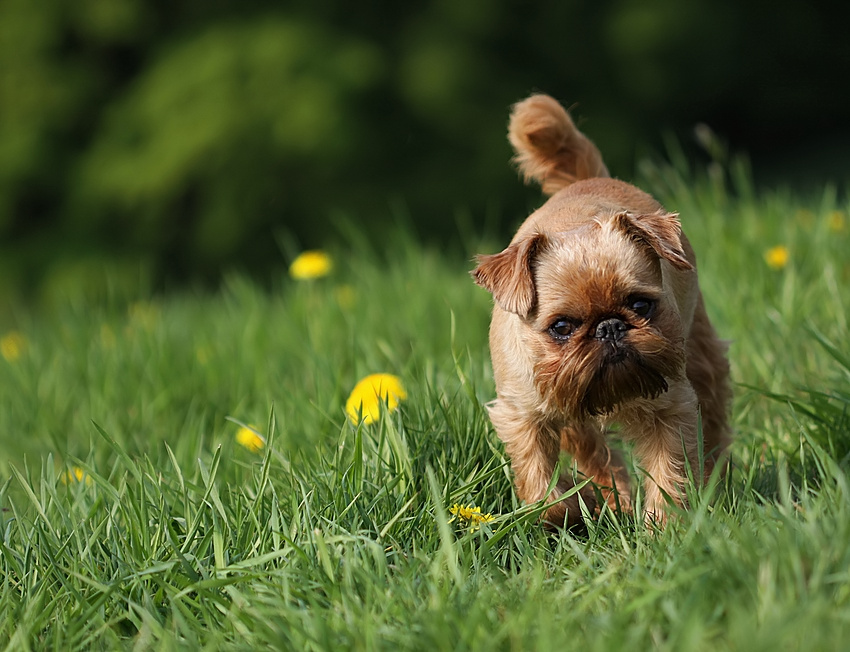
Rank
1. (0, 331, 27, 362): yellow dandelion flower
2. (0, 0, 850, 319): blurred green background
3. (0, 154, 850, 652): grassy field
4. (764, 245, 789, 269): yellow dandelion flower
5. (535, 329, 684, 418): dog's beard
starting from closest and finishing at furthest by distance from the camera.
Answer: (0, 154, 850, 652): grassy field → (535, 329, 684, 418): dog's beard → (764, 245, 789, 269): yellow dandelion flower → (0, 331, 27, 362): yellow dandelion flower → (0, 0, 850, 319): blurred green background

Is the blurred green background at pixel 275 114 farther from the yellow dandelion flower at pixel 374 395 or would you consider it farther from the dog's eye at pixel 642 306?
the dog's eye at pixel 642 306

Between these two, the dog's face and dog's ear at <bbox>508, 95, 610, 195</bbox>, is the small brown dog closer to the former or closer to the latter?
the dog's face

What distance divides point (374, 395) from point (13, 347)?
110 inches

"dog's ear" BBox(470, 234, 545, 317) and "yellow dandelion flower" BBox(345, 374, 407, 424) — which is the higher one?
"dog's ear" BBox(470, 234, 545, 317)

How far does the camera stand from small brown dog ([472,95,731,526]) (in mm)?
2451

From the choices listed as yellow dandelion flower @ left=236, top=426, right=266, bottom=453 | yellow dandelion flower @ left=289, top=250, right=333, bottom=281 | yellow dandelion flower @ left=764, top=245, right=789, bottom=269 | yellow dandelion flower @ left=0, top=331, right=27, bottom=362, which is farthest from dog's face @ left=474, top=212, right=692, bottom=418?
yellow dandelion flower @ left=0, top=331, right=27, bottom=362

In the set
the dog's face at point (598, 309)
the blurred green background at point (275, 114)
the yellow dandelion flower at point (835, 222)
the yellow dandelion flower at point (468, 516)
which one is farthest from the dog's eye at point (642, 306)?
the blurred green background at point (275, 114)

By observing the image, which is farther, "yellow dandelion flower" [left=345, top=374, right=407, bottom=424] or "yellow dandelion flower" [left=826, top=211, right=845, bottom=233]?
"yellow dandelion flower" [left=826, top=211, right=845, bottom=233]

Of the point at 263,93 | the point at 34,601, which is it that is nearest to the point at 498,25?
the point at 263,93

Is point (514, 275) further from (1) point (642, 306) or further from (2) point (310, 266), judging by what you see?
(2) point (310, 266)

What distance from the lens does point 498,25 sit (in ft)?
31.6

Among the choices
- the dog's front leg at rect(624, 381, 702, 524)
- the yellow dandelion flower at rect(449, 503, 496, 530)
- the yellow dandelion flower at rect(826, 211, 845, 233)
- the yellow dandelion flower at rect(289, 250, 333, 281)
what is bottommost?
the yellow dandelion flower at rect(826, 211, 845, 233)

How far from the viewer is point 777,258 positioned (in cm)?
418

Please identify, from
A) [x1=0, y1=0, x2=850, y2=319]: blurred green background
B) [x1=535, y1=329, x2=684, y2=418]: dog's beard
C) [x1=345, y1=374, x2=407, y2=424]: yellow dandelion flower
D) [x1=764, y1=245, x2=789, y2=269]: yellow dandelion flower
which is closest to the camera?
[x1=535, y1=329, x2=684, y2=418]: dog's beard
